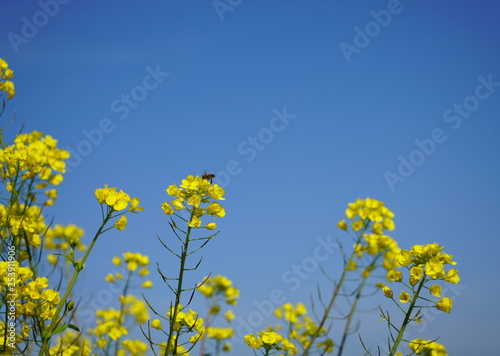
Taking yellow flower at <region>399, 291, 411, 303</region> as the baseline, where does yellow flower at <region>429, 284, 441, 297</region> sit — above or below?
above

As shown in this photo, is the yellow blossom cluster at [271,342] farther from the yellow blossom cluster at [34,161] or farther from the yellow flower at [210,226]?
the yellow blossom cluster at [34,161]

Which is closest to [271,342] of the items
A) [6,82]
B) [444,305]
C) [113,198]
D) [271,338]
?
[271,338]

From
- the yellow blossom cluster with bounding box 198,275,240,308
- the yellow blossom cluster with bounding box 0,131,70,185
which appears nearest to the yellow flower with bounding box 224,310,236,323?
the yellow blossom cluster with bounding box 198,275,240,308

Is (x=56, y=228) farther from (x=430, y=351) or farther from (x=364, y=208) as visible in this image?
(x=430, y=351)

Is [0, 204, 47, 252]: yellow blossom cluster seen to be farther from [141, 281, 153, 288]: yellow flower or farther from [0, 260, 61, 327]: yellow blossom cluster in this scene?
[141, 281, 153, 288]: yellow flower

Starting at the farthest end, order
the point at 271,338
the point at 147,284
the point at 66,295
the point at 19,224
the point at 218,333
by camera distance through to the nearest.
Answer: the point at 147,284 → the point at 218,333 → the point at 271,338 → the point at 19,224 → the point at 66,295

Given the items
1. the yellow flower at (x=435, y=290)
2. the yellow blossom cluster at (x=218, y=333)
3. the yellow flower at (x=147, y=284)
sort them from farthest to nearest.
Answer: the yellow flower at (x=147, y=284) → the yellow blossom cluster at (x=218, y=333) → the yellow flower at (x=435, y=290)

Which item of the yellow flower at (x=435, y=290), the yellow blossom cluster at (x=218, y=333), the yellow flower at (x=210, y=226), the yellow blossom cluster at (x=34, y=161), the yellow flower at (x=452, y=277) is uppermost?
the yellow blossom cluster at (x=34, y=161)

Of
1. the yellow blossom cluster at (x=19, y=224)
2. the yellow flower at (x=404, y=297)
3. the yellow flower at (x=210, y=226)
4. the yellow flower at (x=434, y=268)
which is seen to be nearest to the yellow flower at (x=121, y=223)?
the yellow flower at (x=210, y=226)

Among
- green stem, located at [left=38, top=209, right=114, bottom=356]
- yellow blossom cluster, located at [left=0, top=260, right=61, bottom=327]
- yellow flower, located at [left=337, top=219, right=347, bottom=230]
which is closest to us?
green stem, located at [left=38, top=209, right=114, bottom=356]

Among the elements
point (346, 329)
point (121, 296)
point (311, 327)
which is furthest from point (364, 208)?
point (121, 296)

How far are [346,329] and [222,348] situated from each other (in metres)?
1.60

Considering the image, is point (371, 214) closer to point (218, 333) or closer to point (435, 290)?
point (435, 290)

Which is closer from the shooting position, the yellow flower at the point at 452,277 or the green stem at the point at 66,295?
the green stem at the point at 66,295
